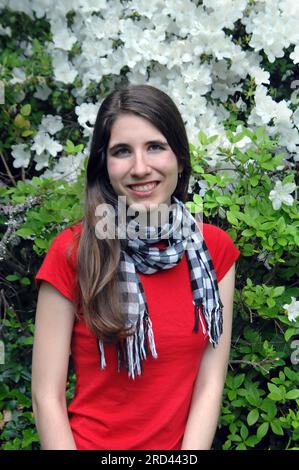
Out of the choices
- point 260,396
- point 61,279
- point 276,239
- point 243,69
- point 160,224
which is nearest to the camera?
point 61,279

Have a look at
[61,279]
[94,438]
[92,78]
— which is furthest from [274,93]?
[94,438]

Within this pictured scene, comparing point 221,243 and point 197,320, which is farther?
point 221,243

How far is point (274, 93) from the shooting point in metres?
3.14

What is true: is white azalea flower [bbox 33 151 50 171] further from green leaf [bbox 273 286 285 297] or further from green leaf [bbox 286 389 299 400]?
green leaf [bbox 286 389 299 400]

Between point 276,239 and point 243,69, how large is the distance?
93 cm

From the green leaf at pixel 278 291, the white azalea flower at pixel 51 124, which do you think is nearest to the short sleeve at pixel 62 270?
the green leaf at pixel 278 291

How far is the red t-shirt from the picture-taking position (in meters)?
2.08

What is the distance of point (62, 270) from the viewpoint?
2076 millimetres

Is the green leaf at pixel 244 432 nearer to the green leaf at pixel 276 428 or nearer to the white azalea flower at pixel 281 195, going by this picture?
the green leaf at pixel 276 428

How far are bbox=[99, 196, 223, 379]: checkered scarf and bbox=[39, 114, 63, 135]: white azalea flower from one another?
47.9 inches

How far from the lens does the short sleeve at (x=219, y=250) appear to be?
2312 mm

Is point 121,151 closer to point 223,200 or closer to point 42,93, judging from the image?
point 223,200

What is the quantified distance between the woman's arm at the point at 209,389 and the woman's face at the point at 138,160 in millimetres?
402

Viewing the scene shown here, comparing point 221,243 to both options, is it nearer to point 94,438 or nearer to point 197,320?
point 197,320
